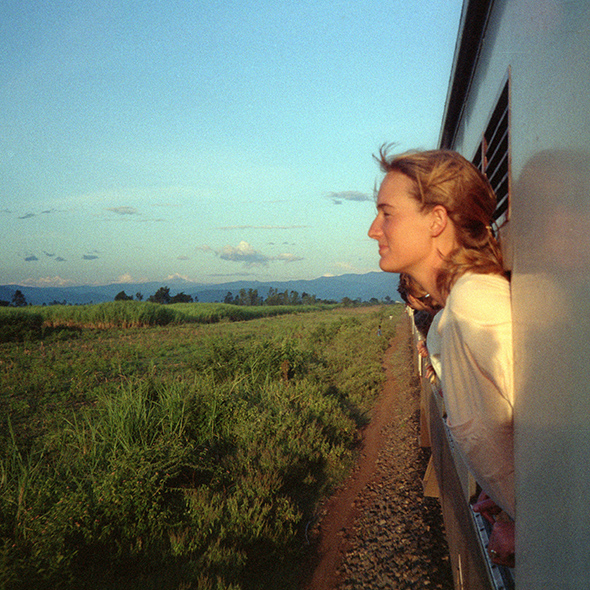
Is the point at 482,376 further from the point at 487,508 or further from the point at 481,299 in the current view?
the point at 487,508

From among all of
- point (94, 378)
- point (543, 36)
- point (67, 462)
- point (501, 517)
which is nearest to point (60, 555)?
point (67, 462)

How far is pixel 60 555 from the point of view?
8.95 ft

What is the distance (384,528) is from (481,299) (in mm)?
3383

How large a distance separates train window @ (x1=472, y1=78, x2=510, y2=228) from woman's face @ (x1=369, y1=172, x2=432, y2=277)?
0.46m

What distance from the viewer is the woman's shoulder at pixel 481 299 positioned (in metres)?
1.06

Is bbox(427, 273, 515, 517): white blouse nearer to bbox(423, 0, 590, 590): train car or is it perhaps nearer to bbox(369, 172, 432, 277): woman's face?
bbox(423, 0, 590, 590): train car

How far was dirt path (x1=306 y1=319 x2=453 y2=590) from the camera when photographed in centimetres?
318

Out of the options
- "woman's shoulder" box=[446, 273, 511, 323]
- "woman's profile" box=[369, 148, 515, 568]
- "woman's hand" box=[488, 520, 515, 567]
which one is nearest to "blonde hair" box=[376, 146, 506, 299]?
"woman's profile" box=[369, 148, 515, 568]

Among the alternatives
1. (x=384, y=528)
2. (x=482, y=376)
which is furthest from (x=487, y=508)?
(x=384, y=528)

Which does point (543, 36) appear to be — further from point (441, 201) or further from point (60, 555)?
point (60, 555)

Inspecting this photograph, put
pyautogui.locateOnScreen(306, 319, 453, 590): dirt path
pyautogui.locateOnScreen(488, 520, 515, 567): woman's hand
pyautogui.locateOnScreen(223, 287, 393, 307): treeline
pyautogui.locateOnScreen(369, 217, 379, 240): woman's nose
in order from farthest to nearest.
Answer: pyautogui.locateOnScreen(223, 287, 393, 307): treeline
pyautogui.locateOnScreen(306, 319, 453, 590): dirt path
pyautogui.locateOnScreen(369, 217, 379, 240): woman's nose
pyautogui.locateOnScreen(488, 520, 515, 567): woman's hand

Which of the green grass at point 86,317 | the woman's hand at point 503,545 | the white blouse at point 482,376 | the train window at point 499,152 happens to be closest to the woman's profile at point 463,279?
the white blouse at point 482,376

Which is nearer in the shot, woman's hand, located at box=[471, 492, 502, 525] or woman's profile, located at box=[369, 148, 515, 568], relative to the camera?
woman's profile, located at box=[369, 148, 515, 568]

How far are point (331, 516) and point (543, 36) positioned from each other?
13.8 feet
